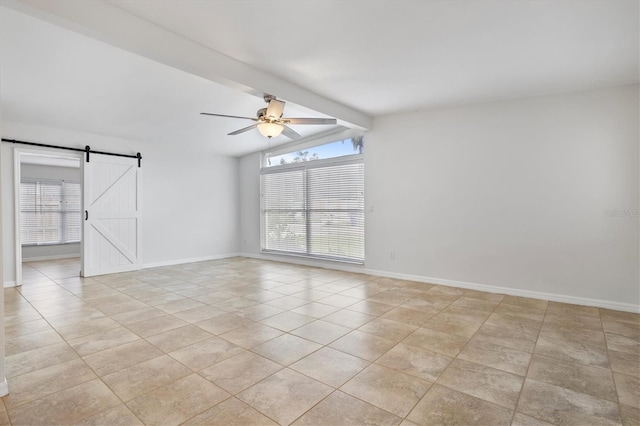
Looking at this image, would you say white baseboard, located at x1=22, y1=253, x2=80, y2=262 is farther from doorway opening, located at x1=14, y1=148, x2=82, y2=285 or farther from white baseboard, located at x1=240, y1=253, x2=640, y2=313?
white baseboard, located at x1=240, y1=253, x2=640, y2=313

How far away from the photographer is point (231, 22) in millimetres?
2701

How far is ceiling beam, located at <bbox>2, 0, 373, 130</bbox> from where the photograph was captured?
2.29 meters

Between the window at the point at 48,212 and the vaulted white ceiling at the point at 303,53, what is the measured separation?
14.5 feet

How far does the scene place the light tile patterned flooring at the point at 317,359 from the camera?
190cm

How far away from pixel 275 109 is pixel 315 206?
2962mm

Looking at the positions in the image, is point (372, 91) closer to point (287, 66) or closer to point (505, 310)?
point (287, 66)

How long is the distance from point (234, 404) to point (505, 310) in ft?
10.6

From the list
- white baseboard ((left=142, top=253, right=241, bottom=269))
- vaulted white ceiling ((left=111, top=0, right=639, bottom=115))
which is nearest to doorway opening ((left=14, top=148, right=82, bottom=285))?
white baseboard ((left=142, top=253, right=241, bottom=269))

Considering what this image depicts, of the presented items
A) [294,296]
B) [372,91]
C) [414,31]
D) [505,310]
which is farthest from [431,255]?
[414,31]

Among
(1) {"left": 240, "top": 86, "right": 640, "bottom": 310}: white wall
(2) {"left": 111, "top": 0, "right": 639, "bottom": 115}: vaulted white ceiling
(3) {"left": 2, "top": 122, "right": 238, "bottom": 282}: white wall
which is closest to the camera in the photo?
(2) {"left": 111, "top": 0, "right": 639, "bottom": 115}: vaulted white ceiling

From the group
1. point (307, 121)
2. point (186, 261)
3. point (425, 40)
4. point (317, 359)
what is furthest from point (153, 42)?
→ point (186, 261)

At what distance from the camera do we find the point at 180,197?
23.4 ft

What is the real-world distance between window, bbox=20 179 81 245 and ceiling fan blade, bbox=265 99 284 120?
7.85 meters

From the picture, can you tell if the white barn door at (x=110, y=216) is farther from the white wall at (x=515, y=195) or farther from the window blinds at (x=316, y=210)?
the white wall at (x=515, y=195)
